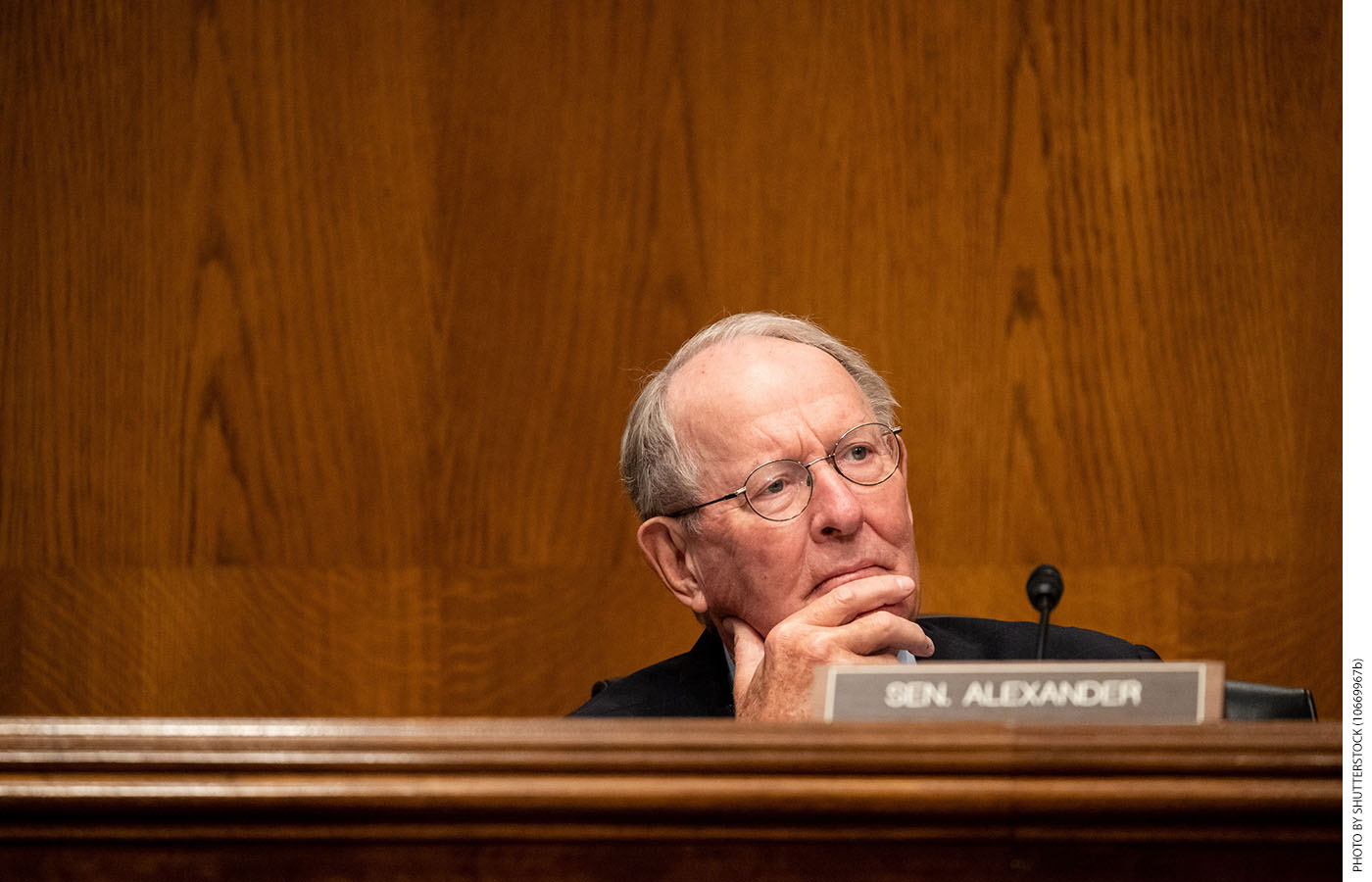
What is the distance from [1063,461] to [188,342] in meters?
1.77

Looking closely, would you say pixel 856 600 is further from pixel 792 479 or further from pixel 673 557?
pixel 673 557

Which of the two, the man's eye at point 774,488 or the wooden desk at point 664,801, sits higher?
the man's eye at point 774,488

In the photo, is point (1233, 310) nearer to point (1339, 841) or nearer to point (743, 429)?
Answer: point (743, 429)

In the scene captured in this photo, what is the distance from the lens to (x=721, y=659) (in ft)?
5.30

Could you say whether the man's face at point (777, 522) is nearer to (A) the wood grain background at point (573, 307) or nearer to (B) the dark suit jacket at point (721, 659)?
(B) the dark suit jacket at point (721, 659)

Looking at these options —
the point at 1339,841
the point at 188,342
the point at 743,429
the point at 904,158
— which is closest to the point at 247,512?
the point at 188,342

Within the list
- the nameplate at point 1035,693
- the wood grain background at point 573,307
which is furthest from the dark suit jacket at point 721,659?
the nameplate at point 1035,693

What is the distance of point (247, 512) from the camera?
7.52ft

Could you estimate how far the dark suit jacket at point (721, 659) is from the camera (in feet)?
4.97

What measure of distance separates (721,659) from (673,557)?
162mm

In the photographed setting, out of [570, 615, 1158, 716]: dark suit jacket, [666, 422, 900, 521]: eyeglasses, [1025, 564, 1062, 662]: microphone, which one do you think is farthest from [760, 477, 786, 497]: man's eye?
[1025, 564, 1062, 662]: microphone

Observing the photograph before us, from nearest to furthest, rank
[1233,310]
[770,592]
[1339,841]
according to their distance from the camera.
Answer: [1339,841] < [770,592] < [1233,310]

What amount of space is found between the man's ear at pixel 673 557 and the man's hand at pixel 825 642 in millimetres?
192

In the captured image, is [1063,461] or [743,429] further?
[1063,461]
